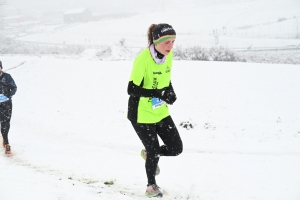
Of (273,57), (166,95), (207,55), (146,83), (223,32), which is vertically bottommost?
(273,57)

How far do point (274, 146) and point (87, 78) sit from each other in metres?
13.2

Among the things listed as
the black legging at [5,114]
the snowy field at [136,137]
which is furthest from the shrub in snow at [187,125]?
the black legging at [5,114]

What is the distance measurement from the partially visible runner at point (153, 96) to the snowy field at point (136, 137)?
76 centimetres

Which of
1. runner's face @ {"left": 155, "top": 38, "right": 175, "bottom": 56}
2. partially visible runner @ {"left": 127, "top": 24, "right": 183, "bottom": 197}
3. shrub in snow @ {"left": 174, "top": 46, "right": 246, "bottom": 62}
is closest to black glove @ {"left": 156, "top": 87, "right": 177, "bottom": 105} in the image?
partially visible runner @ {"left": 127, "top": 24, "right": 183, "bottom": 197}

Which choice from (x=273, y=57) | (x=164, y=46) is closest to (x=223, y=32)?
(x=273, y=57)

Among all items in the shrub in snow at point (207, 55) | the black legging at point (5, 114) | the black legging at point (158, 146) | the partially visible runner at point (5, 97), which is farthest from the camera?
the shrub in snow at point (207, 55)

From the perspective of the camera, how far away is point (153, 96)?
3.59 m

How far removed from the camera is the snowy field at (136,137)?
4426mm

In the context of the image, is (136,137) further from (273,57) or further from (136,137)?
(273,57)

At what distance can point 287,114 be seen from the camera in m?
12.8

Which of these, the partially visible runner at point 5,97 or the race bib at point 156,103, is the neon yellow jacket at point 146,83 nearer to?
the race bib at point 156,103

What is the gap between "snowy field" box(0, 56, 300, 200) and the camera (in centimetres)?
443

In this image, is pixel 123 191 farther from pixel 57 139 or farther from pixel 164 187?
pixel 57 139

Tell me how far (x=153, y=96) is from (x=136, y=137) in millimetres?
6637
